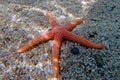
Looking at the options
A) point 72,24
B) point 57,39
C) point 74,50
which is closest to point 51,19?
point 72,24

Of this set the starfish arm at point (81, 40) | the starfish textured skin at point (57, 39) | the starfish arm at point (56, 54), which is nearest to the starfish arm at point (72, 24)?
the starfish textured skin at point (57, 39)

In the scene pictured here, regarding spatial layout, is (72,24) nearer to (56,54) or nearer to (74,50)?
(74,50)

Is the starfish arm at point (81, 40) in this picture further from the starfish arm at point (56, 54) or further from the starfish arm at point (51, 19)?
the starfish arm at point (51, 19)

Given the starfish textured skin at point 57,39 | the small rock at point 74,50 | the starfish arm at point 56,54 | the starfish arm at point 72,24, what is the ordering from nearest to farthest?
the starfish arm at point 56,54
the starfish textured skin at point 57,39
the small rock at point 74,50
the starfish arm at point 72,24

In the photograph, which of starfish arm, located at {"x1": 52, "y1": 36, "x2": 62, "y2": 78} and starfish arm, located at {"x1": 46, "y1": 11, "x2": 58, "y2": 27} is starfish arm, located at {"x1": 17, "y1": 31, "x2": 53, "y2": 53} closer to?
starfish arm, located at {"x1": 52, "y1": 36, "x2": 62, "y2": 78}

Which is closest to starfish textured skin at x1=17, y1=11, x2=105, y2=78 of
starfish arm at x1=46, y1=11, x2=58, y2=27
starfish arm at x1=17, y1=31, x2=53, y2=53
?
starfish arm at x1=17, y1=31, x2=53, y2=53

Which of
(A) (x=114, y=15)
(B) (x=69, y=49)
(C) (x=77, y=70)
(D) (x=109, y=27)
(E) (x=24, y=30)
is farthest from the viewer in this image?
(A) (x=114, y=15)

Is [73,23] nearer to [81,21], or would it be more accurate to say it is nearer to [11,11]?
[81,21]

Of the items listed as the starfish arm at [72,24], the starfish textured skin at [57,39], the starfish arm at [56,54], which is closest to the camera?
the starfish arm at [56,54]

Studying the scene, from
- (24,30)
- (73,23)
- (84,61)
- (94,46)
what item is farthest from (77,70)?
(24,30)
